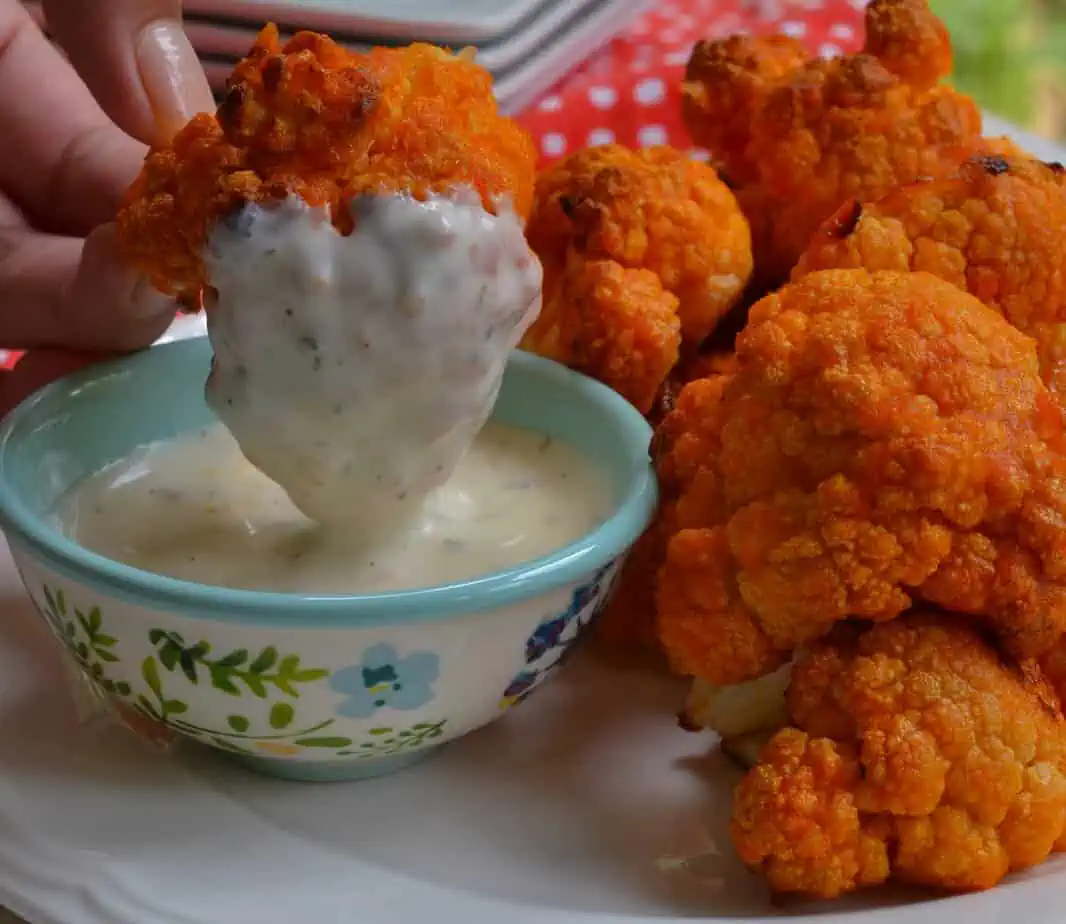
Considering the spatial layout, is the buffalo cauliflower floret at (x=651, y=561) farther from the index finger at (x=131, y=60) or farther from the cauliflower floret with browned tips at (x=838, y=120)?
the index finger at (x=131, y=60)

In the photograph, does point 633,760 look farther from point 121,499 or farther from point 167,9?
point 167,9

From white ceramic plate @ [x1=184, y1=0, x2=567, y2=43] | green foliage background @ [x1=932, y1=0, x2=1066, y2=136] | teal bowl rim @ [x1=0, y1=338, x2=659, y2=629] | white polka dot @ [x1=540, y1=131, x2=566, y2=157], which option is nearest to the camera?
teal bowl rim @ [x1=0, y1=338, x2=659, y2=629]

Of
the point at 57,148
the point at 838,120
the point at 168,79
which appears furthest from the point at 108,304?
the point at 838,120

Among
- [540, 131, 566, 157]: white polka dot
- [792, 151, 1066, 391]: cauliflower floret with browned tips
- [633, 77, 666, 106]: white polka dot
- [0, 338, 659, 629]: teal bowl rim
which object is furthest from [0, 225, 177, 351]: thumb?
[633, 77, 666, 106]: white polka dot

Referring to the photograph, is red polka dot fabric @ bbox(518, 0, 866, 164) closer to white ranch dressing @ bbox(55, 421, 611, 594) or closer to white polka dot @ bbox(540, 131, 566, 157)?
white polka dot @ bbox(540, 131, 566, 157)

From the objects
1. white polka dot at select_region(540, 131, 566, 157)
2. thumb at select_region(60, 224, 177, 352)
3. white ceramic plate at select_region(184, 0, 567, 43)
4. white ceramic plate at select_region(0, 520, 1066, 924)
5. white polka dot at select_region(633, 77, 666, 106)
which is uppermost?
thumb at select_region(60, 224, 177, 352)

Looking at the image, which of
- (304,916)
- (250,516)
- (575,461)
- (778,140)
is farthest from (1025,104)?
(304,916)
